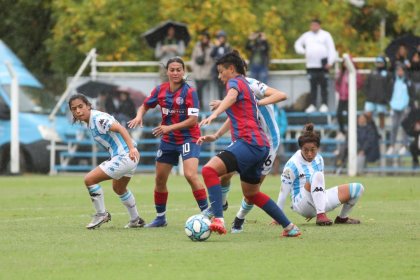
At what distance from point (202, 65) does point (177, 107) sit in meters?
14.2

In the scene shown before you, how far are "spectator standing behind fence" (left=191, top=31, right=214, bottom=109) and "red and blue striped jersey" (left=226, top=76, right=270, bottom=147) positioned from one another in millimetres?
15642

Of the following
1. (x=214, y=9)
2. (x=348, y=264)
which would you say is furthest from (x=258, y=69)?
(x=348, y=264)

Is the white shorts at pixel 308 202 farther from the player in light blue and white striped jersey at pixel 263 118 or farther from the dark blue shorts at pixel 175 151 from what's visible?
the dark blue shorts at pixel 175 151

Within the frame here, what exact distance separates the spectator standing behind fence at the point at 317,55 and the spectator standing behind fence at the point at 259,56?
79cm

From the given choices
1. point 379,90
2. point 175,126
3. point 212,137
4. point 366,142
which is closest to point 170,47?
point 379,90

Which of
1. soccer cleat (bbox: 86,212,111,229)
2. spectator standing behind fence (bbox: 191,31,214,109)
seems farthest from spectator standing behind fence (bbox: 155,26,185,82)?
soccer cleat (bbox: 86,212,111,229)

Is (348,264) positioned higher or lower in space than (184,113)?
lower

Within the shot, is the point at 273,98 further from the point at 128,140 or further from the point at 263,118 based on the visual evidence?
the point at 128,140

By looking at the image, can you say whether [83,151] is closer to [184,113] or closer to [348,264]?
[184,113]

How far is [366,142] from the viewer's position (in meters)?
27.0

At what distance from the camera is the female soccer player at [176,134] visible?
14383 millimetres

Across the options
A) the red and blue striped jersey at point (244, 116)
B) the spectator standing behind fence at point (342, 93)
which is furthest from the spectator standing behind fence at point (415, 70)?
the red and blue striped jersey at point (244, 116)

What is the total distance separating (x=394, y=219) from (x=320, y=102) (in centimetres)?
1286

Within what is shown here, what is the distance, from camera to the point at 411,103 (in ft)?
88.4
